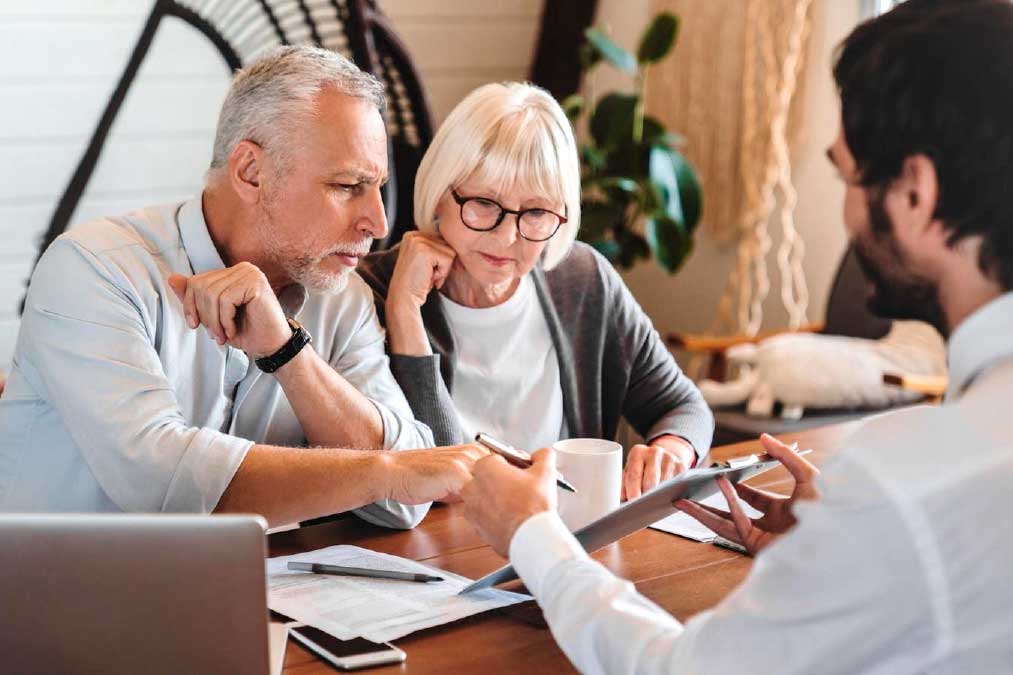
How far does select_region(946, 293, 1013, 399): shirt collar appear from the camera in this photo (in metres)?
0.92

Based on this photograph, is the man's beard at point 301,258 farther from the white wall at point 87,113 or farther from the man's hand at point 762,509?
the white wall at point 87,113

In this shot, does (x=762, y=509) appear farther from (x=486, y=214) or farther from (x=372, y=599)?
(x=486, y=214)

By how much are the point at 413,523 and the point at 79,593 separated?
69cm

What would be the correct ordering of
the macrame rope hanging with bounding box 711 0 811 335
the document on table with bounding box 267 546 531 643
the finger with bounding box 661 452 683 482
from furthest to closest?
the macrame rope hanging with bounding box 711 0 811 335 → the finger with bounding box 661 452 683 482 → the document on table with bounding box 267 546 531 643

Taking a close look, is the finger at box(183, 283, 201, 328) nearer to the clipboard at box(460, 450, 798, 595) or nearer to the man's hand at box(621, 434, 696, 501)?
the clipboard at box(460, 450, 798, 595)

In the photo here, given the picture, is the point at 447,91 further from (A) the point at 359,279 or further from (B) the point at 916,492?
(B) the point at 916,492

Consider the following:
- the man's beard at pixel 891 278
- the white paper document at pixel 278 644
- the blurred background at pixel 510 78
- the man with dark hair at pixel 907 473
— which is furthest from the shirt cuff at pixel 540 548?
the blurred background at pixel 510 78

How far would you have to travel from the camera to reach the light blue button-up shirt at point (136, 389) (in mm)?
1492

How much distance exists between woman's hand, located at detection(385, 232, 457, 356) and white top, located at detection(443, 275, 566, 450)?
110mm

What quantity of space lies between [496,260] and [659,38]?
88.6 inches

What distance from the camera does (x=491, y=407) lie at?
2.10m

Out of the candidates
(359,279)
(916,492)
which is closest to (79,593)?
(916,492)

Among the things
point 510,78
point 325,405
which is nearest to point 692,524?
point 325,405

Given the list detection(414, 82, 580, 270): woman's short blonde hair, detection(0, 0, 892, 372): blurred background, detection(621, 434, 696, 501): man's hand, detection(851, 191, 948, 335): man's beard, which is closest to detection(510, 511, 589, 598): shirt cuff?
detection(851, 191, 948, 335): man's beard
